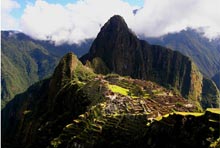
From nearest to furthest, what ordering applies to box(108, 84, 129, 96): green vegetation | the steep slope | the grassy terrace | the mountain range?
the mountain range
the steep slope
the grassy terrace
box(108, 84, 129, 96): green vegetation

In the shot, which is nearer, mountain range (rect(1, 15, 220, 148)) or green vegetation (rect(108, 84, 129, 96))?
mountain range (rect(1, 15, 220, 148))

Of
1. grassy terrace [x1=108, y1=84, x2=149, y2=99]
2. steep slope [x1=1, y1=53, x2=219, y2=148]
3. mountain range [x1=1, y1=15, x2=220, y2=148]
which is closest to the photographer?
mountain range [x1=1, y1=15, x2=220, y2=148]

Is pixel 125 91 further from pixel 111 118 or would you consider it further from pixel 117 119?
pixel 117 119

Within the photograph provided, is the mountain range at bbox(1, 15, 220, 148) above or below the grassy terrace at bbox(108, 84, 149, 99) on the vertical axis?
below

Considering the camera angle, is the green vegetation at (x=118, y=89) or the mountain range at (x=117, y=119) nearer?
the mountain range at (x=117, y=119)

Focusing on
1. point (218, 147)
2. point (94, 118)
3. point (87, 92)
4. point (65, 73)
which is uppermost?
point (65, 73)

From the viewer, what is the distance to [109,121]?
309ft

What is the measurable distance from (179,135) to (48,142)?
42.6 meters

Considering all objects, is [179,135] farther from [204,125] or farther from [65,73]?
[65,73]

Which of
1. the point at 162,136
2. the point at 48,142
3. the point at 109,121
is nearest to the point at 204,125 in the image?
the point at 162,136

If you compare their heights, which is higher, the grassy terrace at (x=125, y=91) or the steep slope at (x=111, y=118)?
the grassy terrace at (x=125, y=91)

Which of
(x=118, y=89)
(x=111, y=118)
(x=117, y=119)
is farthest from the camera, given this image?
(x=118, y=89)

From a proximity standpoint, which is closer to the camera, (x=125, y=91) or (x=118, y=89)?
(x=118, y=89)

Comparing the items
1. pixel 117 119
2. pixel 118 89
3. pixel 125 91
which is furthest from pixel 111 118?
pixel 125 91
